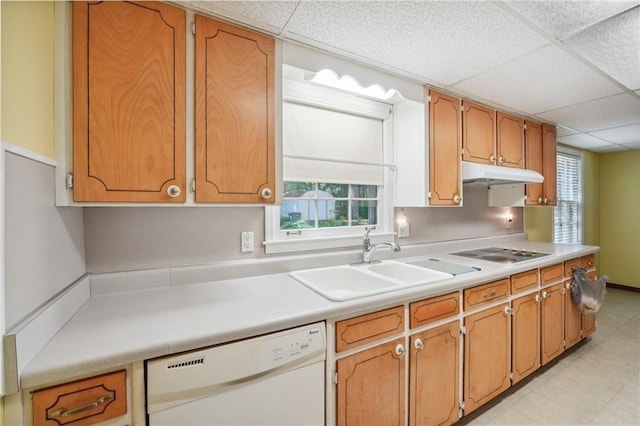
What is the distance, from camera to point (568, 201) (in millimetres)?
4074

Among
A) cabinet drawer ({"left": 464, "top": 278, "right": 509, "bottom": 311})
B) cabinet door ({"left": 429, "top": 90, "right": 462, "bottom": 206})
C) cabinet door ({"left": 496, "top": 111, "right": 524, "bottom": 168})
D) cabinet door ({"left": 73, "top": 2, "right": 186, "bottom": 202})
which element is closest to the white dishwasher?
cabinet door ({"left": 73, "top": 2, "right": 186, "bottom": 202})

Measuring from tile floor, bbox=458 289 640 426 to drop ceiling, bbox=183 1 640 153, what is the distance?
7.22 ft

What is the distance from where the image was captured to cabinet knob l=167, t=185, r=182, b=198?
115 centimetres

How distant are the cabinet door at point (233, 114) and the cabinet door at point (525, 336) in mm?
1924

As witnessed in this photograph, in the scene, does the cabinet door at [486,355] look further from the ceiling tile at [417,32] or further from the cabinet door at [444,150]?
the ceiling tile at [417,32]

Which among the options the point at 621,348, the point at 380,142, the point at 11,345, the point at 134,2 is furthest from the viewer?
the point at 621,348

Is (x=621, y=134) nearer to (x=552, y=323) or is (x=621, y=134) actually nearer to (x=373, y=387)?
(x=552, y=323)

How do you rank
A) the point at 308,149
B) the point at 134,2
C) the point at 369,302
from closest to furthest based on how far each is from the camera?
the point at 134,2
the point at 369,302
the point at 308,149

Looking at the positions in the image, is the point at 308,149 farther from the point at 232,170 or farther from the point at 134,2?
the point at 134,2

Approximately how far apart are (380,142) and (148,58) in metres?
1.62

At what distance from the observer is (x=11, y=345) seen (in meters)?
0.69

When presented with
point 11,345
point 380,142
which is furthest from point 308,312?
point 380,142

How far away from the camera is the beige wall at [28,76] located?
743 mm

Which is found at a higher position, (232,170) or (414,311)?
(232,170)
